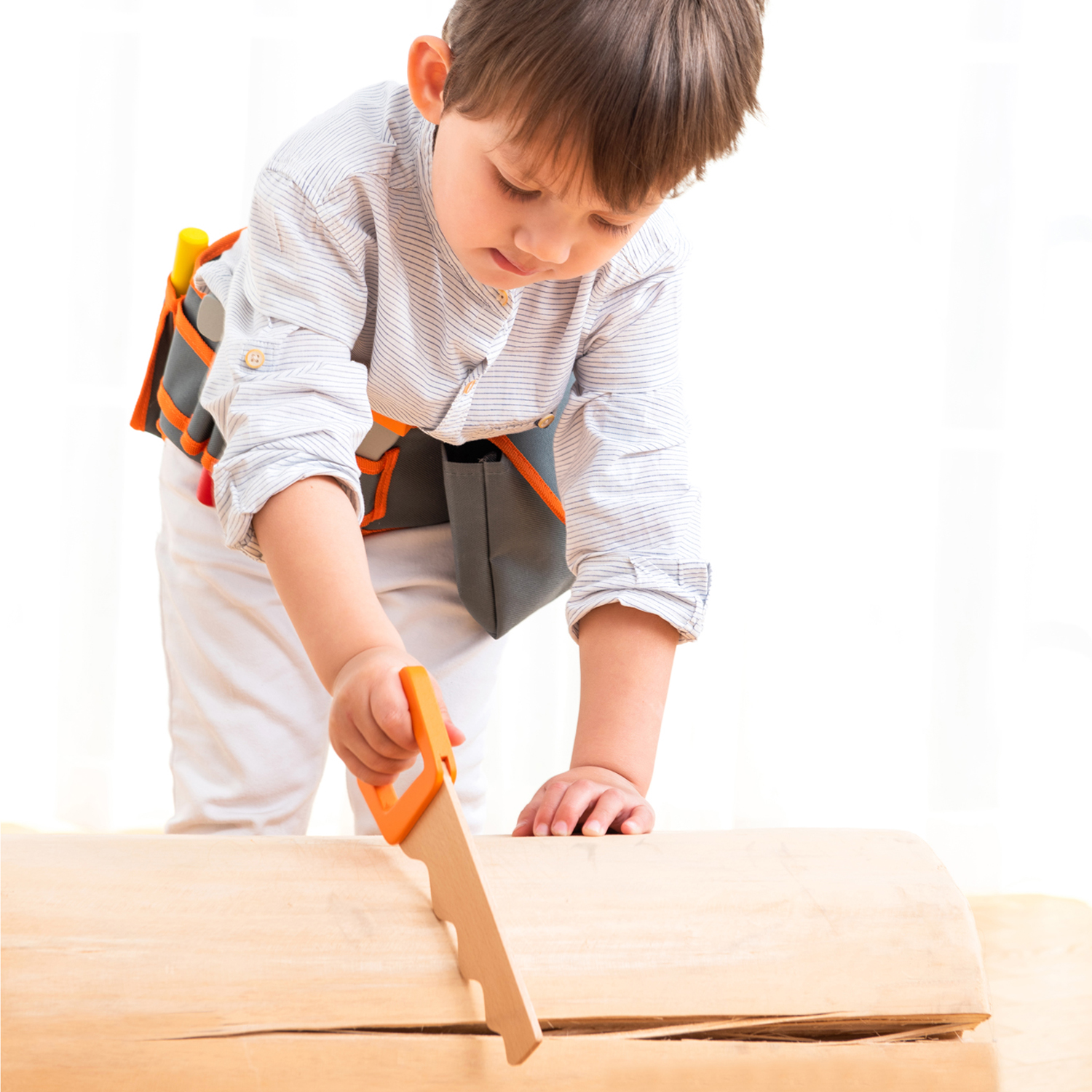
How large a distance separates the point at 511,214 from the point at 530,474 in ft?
0.74

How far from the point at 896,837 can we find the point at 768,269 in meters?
0.82

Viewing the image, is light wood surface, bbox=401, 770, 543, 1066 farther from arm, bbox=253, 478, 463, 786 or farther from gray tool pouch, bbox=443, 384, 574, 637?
gray tool pouch, bbox=443, 384, 574, 637

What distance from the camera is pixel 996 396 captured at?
1227 millimetres

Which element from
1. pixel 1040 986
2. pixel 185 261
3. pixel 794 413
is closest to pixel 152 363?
pixel 185 261

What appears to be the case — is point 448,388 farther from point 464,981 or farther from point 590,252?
point 464,981

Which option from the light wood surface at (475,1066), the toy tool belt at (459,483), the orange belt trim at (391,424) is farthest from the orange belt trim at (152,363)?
the light wood surface at (475,1066)

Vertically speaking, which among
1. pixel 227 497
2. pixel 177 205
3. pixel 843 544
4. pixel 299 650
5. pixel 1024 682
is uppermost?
pixel 177 205

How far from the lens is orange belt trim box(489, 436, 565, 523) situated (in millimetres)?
706

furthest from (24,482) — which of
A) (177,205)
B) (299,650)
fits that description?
(299,650)

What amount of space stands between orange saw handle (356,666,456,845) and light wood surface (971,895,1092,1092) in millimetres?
466

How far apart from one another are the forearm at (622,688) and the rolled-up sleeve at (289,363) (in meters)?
0.15

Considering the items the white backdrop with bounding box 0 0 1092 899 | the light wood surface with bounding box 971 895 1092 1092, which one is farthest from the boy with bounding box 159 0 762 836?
the white backdrop with bounding box 0 0 1092 899

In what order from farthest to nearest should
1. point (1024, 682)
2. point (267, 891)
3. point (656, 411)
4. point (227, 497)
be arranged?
point (1024, 682), point (656, 411), point (227, 497), point (267, 891)

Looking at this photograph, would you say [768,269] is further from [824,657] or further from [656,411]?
[656,411]
